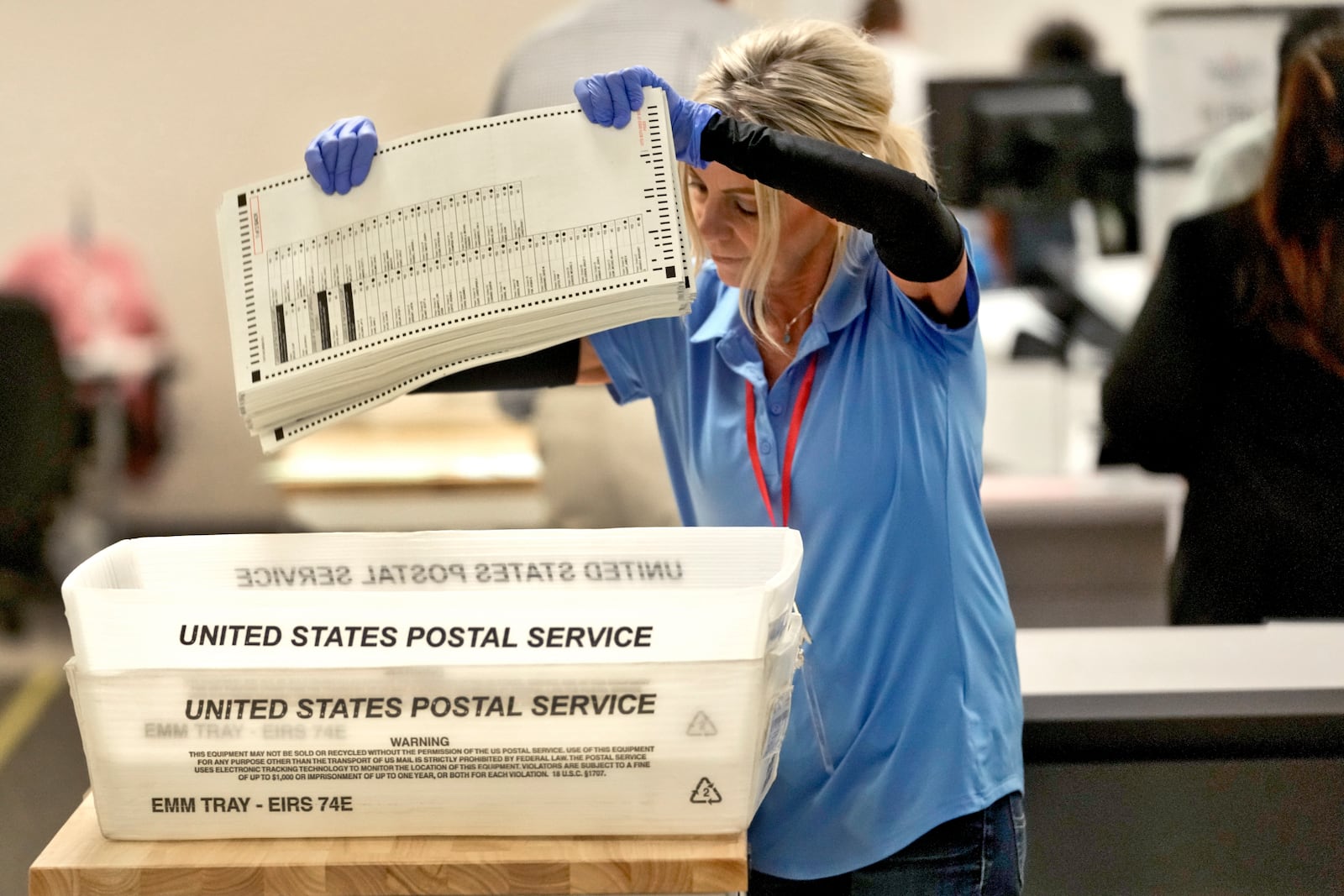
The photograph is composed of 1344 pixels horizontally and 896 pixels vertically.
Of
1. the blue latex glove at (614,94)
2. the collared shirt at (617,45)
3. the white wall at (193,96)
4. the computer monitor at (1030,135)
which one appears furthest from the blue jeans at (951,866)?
the white wall at (193,96)

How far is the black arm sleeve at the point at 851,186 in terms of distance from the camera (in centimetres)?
106

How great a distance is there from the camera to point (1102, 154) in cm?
321

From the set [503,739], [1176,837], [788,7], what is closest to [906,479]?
[503,739]

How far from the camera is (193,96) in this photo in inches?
219

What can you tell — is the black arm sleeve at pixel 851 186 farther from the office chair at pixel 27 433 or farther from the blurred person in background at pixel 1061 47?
the blurred person in background at pixel 1061 47

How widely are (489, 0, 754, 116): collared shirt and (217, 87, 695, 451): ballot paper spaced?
133 cm

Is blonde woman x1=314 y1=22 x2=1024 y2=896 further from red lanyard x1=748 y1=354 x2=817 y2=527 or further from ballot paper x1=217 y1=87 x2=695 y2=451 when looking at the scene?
ballot paper x1=217 y1=87 x2=695 y2=451

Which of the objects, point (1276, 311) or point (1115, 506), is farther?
point (1115, 506)

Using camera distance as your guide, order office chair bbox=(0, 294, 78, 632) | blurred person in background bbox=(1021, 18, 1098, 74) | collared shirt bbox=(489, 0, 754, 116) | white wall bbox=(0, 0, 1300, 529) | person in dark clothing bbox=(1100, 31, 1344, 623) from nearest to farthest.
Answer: person in dark clothing bbox=(1100, 31, 1344, 623) → collared shirt bbox=(489, 0, 754, 116) → office chair bbox=(0, 294, 78, 632) → white wall bbox=(0, 0, 1300, 529) → blurred person in background bbox=(1021, 18, 1098, 74)

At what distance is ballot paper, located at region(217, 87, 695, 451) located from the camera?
1.04 metres

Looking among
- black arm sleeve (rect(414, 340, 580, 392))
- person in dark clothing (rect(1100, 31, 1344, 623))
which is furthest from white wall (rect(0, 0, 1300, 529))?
black arm sleeve (rect(414, 340, 580, 392))

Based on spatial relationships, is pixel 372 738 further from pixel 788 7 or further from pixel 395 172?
pixel 788 7

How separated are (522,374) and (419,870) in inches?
22.5

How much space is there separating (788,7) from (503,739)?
411cm
